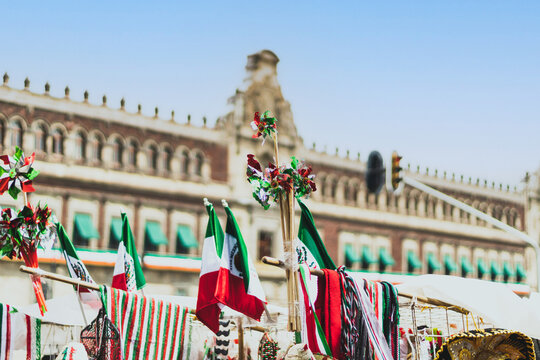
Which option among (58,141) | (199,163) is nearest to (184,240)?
(199,163)

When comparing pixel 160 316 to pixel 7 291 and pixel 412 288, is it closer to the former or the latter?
pixel 412 288

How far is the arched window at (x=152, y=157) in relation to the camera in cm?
3162

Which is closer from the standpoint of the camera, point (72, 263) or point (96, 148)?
point (72, 263)

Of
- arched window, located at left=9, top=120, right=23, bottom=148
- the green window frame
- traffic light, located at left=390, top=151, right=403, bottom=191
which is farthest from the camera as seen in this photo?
the green window frame

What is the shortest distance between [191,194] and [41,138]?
6586mm

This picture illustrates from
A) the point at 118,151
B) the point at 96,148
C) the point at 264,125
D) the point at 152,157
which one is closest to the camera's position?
the point at 264,125

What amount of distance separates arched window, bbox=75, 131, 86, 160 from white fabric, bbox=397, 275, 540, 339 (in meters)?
22.5

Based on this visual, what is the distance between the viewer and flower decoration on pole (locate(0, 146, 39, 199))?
874 cm

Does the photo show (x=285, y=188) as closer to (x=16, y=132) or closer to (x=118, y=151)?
(x=16, y=132)

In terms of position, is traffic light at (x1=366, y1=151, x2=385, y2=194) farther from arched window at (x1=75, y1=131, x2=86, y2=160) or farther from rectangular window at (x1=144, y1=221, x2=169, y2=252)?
arched window at (x1=75, y1=131, x2=86, y2=160)

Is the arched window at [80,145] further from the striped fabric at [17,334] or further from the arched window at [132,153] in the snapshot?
the striped fabric at [17,334]

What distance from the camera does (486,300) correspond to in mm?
8781

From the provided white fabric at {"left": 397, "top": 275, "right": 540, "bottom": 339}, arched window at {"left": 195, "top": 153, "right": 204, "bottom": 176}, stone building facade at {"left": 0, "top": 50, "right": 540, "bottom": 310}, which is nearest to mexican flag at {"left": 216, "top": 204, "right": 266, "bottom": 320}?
white fabric at {"left": 397, "top": 275, "right": 540, "bottom": 339}

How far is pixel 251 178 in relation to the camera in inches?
324
